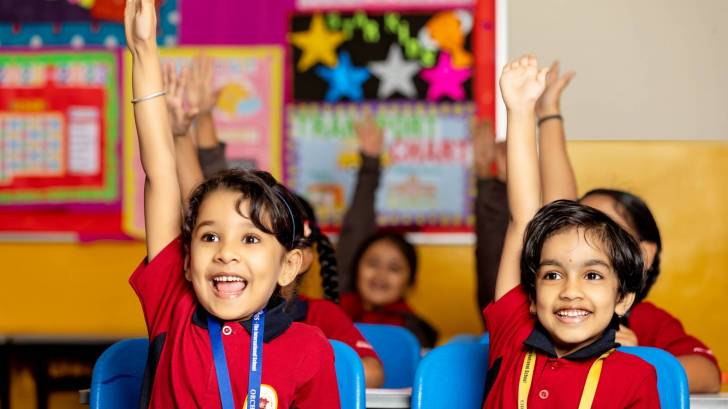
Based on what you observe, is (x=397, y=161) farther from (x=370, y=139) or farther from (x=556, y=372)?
(x=556, y=372)

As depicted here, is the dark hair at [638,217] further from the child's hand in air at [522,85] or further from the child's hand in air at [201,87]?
the child's hand in air at [201,87]

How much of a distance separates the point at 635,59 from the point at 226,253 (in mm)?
2237

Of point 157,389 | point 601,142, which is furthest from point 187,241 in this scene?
point 601,142

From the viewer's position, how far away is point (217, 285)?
204 centimetres

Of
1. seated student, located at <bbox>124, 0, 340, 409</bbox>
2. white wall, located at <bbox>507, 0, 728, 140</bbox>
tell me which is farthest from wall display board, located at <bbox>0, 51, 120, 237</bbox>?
seated student, located at <bbox>124, 0, 340, 409</bbox>

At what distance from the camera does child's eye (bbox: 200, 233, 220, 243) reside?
2062 millimetres

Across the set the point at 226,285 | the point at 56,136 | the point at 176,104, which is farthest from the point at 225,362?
the point at 56,136

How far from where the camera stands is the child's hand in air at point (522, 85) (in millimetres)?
2297

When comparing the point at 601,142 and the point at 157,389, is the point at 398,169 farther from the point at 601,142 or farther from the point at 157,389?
the point at 157,389

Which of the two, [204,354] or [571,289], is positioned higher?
[571,289]

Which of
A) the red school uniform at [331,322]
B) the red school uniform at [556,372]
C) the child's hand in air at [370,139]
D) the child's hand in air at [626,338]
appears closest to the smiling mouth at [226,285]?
the red school uniform at [556,372]

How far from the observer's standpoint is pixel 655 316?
9.32 feet

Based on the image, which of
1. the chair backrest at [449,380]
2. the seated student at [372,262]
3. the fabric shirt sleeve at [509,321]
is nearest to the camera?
the fabric shirt sleeve at [509,321]

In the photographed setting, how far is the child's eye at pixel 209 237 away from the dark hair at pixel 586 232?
0.67 m
